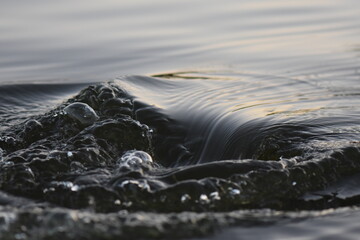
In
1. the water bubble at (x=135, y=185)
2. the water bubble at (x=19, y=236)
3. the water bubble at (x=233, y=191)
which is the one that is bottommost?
the water bubble at (x=19, y=236)

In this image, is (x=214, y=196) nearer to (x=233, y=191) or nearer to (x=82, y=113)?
(x=233, y=191)

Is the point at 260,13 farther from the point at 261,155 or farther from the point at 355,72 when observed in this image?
the point at 261,155

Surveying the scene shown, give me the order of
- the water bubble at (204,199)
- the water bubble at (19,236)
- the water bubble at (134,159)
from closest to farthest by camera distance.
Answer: the water bubble at (19,236), the water bubble at (204,199), the water bubble at (134,159)

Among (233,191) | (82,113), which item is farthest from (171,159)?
(233,191)

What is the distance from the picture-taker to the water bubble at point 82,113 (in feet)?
13.6

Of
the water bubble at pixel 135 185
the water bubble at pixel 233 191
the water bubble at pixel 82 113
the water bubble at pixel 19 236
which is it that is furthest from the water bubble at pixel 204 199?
the water bubble at pixel 82 113

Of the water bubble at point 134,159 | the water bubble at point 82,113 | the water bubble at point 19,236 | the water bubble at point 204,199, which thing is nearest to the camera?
the water bubble at point 19,236

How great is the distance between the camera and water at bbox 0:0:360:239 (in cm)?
302

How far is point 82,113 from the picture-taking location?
13.8 ft

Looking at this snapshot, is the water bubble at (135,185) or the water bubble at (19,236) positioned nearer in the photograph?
the water bubble at (19,236)

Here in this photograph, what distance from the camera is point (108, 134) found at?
3.87 m

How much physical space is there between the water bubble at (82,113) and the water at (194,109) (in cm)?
8

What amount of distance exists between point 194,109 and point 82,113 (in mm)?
804

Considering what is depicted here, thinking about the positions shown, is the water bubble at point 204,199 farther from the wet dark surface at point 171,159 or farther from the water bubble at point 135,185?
the water bubble at point 135,185
